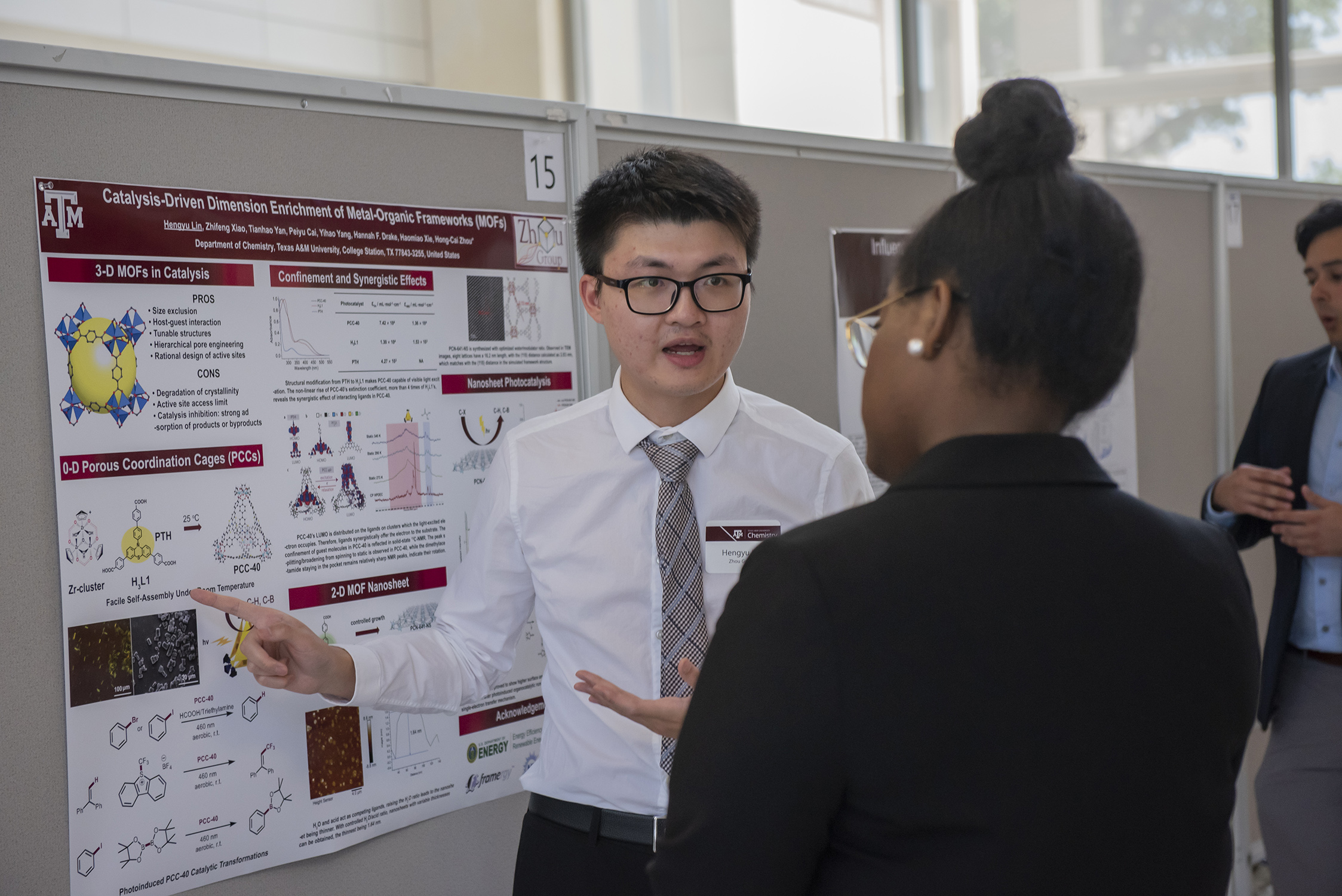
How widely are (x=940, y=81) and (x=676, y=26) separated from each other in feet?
4.64

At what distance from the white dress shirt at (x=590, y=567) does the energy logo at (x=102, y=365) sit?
0.47 meters

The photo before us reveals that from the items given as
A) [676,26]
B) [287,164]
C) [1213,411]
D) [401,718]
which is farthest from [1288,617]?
[676,26]

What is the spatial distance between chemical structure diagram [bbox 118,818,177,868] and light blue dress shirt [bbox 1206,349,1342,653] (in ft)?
7.50

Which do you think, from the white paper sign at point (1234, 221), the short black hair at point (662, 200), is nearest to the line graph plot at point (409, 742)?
the short black hair at point (662, 200)

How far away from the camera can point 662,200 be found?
1.41m

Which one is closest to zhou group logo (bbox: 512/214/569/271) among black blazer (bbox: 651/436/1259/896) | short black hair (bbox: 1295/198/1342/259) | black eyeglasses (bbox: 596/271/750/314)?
black eyeglasses (bbox: 596/271/750/314)

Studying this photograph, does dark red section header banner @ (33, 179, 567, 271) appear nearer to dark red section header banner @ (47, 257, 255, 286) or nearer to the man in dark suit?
dark red section header banner @ (47, 257, 255, 286)

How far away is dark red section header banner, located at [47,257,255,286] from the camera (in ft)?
4.16

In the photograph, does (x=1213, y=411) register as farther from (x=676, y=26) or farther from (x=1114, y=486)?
(x=676, y=26)

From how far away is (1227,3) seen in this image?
16.6 ft

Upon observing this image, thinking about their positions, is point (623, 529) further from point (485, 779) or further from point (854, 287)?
point (854, 287)

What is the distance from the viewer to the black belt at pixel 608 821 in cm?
136

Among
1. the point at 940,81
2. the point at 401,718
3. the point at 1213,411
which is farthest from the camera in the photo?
the point at 940,81

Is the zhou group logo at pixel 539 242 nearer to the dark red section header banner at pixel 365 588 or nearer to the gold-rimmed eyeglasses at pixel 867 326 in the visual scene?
the dark red section header banner at pixel 365 588
